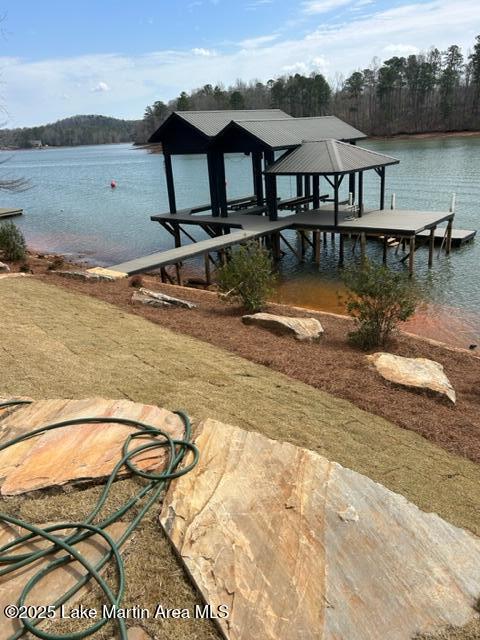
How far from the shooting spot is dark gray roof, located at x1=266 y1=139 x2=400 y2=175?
2020 centimetres

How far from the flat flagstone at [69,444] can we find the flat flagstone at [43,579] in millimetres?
511

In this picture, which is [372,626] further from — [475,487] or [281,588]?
[475,487]

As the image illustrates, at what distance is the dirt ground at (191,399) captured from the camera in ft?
10.3

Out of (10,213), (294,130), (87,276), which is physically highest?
(294,130)

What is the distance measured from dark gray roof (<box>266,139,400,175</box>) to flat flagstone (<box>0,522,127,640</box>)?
18.6 metres

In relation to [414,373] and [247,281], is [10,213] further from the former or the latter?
[414,373]

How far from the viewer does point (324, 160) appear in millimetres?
20578

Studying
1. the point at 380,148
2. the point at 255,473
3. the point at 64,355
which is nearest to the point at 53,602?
the point at 255,473

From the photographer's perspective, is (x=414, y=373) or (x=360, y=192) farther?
(x=360, y=192)

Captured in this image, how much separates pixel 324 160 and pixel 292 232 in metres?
7.81

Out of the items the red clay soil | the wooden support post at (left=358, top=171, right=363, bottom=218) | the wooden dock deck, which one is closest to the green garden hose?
the red clay soil

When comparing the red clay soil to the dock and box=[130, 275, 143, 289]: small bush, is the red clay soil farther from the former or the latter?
the dock

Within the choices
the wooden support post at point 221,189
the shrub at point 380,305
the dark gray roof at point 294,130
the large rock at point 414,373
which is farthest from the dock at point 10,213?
the large rock at point 414,373

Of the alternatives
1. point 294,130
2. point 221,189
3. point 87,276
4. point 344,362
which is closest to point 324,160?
point 294,130
